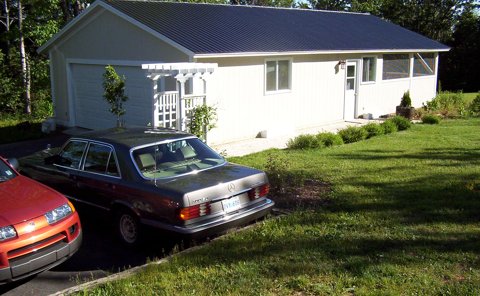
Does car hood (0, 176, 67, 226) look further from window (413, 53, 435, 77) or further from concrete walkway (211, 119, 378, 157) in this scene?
window (413, 53, 435, 77)

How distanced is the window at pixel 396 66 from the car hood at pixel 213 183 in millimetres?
15281

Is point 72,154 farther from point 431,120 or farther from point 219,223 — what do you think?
point 431,120

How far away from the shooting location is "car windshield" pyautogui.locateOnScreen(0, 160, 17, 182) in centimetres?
621

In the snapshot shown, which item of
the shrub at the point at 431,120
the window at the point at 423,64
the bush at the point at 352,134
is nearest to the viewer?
the bush at the point at 352,134

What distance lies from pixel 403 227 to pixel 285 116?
9854 mm

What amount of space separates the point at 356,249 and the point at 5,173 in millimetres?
4462

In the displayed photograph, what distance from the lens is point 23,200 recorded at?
5461 mm

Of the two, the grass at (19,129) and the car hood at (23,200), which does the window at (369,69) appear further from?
the car hood at (23,200)

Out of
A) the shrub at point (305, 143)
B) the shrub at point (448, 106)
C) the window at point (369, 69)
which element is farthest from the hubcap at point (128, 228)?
the shrub at point (448, 106)

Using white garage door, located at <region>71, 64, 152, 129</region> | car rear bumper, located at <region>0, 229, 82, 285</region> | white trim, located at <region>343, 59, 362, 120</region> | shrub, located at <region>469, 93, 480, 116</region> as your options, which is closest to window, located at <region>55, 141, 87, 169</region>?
car rear bumper, located at <region>0, 229, 82, 285</region>

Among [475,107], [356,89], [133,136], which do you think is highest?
[356,89]

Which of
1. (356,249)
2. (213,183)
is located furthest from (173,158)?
(356,249)

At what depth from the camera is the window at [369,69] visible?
1953cm


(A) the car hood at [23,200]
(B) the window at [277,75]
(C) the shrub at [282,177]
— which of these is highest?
Result: (B) the window at [277,75]
